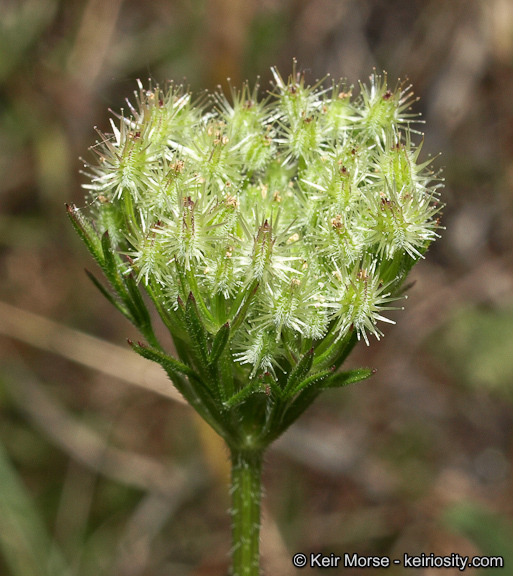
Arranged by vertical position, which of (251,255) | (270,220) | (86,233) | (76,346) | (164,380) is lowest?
(251,255)

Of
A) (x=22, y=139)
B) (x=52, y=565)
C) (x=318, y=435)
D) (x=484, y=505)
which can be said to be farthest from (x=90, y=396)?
(x=484, y=505)

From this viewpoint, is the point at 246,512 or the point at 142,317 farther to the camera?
the point at 246,512

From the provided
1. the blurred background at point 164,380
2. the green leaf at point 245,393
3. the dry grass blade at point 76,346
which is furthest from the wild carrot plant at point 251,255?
the dry grass blade at point 76,346

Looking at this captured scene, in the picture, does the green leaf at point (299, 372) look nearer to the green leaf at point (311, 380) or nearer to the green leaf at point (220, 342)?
the green leaf at point (311, 380)

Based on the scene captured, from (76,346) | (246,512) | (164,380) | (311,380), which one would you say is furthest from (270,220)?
(76,346)

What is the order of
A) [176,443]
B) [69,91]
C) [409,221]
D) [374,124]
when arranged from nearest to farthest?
1. [409,221]
2. [374,124]
3. [176,443]
4. [69,91]

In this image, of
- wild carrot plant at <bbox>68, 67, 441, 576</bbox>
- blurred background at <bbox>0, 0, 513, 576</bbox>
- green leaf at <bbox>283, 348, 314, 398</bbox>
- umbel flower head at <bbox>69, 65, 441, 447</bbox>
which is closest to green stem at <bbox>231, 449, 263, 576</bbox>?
wild carrot plant at <bbox>68, 67, 441, 576</bbox>

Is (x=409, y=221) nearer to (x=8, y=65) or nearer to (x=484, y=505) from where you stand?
(x=484, y=505)

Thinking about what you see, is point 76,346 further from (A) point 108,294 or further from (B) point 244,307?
(B) point 244,307
